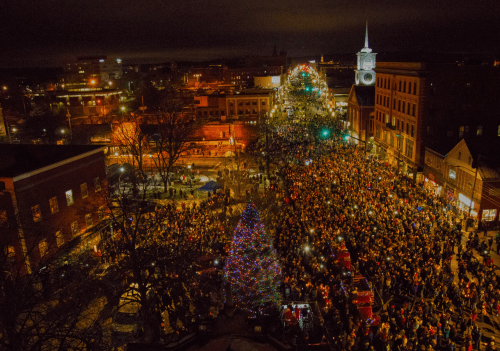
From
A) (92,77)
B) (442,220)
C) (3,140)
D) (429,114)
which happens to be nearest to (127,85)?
(92,77)

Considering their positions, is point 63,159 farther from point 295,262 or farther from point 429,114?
point 429,114

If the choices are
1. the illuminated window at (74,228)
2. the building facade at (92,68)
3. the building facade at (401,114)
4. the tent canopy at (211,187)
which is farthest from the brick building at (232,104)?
the building facade at (92,68)

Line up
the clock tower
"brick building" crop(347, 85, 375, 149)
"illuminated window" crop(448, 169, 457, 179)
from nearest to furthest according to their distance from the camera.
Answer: "illuminated window" crop(448, 169, 457, 179), "brick building" crop(347, 85, 375, 149), the clock tower

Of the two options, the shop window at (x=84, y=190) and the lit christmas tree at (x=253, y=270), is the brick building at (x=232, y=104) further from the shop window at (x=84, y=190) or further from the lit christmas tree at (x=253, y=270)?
the lit christmas tree at (x=253, y=270)

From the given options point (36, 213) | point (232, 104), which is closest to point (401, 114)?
point (232, 104)

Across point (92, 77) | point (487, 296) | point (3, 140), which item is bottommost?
point (487, 296)

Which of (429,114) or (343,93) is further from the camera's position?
(343,93)

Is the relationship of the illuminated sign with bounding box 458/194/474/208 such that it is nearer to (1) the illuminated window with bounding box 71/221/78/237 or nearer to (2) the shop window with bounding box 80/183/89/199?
(2) the shop window with bounding box 80/183/89/199

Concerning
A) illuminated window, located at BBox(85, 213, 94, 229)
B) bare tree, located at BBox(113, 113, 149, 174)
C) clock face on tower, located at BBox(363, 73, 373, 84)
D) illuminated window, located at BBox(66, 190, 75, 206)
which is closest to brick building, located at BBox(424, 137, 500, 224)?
illuminated window, located at BBox(85, 213, 94, 229)
